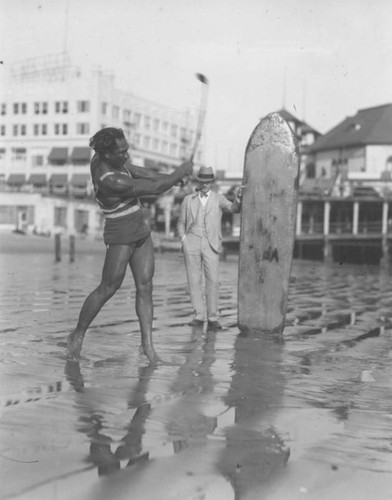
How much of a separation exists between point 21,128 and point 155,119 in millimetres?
17175

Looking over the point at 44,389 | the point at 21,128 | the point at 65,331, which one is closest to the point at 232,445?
the point at 44,389

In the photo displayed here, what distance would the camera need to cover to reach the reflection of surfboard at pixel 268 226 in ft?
23.9

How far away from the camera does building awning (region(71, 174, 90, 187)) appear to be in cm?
8956

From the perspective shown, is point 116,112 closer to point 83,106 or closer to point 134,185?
point 83,106

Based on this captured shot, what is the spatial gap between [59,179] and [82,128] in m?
6.71

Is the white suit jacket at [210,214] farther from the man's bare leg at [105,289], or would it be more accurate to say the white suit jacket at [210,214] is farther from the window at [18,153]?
the window at [18,153]

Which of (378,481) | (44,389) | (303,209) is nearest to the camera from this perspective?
(378,481)

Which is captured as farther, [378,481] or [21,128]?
[21,128]

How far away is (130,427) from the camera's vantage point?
12.0 ft

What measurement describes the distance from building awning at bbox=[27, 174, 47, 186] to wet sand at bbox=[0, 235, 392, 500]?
282ft

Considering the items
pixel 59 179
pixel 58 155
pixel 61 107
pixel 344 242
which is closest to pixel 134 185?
pixel 344 242

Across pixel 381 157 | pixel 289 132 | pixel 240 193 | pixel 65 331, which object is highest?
pixel 381 157

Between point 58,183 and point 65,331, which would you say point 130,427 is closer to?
point 65,331

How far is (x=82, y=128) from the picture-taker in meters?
92.8
